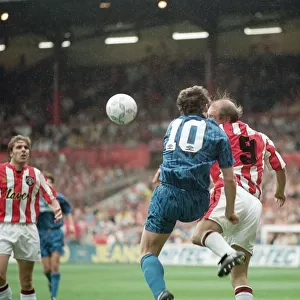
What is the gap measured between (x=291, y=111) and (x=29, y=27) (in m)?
10.5

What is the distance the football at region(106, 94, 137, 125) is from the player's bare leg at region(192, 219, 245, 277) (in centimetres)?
171

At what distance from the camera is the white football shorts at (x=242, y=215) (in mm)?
5988

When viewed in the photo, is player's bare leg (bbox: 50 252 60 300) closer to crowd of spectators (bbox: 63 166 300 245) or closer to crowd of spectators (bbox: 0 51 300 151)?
crowd of spectators (bbox: 63 166 300 245)

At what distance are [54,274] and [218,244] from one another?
4555 millimetres

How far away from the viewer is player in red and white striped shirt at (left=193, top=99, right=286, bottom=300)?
5.91 metres

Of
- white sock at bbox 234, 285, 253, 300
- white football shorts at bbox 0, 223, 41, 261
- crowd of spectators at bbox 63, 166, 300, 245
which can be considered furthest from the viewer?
→ crowd of spectators at bbox 63, 166, 300, 245

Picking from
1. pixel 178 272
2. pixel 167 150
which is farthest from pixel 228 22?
pixel 167 150

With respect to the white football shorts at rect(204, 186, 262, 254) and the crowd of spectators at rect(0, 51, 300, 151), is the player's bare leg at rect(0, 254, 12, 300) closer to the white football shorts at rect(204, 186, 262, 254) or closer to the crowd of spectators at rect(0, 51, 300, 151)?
the white football shorts at rect(204, 186, 262, 254)

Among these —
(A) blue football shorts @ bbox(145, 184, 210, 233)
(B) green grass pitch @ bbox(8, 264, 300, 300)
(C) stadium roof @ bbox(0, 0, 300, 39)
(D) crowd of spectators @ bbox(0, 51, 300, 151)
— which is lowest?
(B) green grass pitch @ bbox(8, 264, 300, 300)

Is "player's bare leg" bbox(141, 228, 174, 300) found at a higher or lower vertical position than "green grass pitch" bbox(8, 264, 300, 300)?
higher

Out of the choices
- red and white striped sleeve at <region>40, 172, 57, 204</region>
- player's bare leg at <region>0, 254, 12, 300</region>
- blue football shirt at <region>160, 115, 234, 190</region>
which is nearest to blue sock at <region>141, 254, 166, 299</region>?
blue football shirt at <region>160, 115, 234, 190</region>

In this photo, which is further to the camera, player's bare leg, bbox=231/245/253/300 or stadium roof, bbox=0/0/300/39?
stadium roof, bbox=0/0/300/39

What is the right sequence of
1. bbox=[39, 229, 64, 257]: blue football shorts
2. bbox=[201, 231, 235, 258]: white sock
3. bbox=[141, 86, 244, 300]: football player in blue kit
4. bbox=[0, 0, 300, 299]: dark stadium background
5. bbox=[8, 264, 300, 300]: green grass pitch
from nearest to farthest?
bbox=[201, 231, 235, 258]: white sock, bbox=[141, 86, 244, 300]: football player in blue kit, bbox=[39, 229, 64, 257]: blue football shorts, bbox=[8, 264, 300, 300]: green grass pitch, bbox=[0, 0, 300, 299]: dark stadium background

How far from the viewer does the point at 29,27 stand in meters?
28.9
